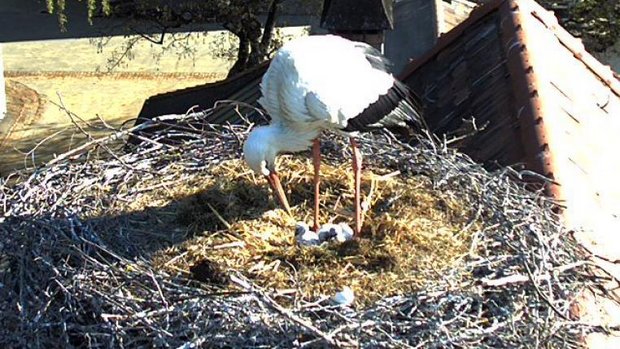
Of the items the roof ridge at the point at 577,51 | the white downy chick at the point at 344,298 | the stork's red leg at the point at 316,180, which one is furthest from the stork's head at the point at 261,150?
the roof ridge at the point at 577,51

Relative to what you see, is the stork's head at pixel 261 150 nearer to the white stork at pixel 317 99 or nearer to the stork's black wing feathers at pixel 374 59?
the white stork at pixel 317 99

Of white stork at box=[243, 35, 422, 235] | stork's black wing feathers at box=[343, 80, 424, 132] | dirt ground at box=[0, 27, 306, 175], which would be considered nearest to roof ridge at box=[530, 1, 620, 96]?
stork's black wing feathers at box=[343, 80, 424, 132]

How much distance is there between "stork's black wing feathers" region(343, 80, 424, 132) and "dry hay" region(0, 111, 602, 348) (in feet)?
0.67

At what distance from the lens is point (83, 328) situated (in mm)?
3869

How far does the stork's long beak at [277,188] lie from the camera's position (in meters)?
4.71

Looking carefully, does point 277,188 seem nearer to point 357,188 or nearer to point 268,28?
point 357,188

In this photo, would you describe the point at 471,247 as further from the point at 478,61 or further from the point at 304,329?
the point at 478,61

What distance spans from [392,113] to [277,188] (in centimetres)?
67

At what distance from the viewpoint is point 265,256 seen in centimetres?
449

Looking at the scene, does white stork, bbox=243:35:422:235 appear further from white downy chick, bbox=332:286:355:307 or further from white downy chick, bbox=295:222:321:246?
white downy chick, bbox=332:286:355:307

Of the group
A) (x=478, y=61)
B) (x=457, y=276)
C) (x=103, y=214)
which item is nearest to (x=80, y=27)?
(x=478, y=61)

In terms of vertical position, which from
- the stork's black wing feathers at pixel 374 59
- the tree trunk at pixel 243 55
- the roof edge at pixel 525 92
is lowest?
the tree trunk at pixel 243 55

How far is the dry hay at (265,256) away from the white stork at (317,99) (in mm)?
315

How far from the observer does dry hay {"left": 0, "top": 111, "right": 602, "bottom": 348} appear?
3775 millimetres
